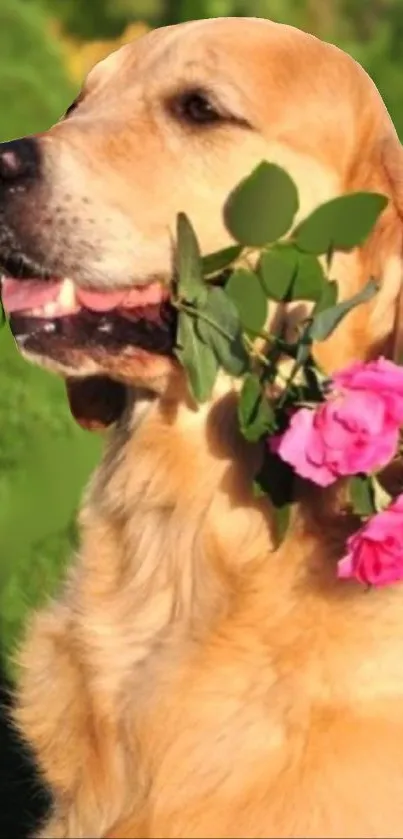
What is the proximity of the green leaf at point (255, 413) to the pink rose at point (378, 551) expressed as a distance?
0.26 m

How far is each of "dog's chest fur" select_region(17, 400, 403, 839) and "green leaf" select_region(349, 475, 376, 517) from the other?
0.16 metres

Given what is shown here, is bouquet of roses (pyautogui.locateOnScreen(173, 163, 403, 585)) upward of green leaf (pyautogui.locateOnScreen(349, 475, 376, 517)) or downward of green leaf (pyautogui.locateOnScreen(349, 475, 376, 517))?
upward

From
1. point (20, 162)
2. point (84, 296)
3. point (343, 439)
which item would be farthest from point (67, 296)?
point (343, 439)

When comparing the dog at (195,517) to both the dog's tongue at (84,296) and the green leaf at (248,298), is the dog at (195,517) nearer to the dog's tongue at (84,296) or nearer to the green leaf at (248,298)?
the dog's tongue at (84,296)

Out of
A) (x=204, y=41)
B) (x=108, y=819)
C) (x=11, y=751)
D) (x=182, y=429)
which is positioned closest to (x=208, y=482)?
(x=182, y=429)

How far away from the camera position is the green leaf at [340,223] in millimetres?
2402

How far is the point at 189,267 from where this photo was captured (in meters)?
2.42

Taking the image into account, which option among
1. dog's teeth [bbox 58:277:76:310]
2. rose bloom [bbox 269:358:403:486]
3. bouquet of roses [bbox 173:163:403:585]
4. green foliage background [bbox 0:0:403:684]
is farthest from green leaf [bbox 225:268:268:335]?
green foliage background [bbox 0:0:403:684]

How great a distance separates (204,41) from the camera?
2652 millimetres

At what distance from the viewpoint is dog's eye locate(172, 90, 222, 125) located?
263 centimetres

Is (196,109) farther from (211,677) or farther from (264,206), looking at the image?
(211,677)

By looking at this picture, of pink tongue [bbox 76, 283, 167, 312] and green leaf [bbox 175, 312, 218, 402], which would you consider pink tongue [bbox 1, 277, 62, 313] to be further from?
green leaf [bbox 175, 312, 218, 402]

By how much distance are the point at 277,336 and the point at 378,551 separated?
0.48 m

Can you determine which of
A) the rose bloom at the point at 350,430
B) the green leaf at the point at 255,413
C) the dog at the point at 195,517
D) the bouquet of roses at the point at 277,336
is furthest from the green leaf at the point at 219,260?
the rose bloom at the point at 350,430
